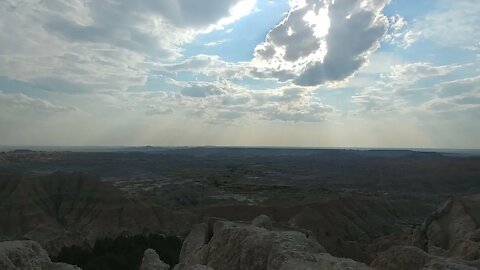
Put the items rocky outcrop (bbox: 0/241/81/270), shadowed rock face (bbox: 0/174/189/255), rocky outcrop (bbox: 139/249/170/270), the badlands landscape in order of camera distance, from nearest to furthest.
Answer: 1. rocky outcrop (bbox: 0/241/81/270)
2. the badlands landscape
3. rocky outcrop (bbox: 139/249/170/270)
4. shadowed rock face (bbox: 0/174/189/255)

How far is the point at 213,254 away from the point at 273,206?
49488 millimetres

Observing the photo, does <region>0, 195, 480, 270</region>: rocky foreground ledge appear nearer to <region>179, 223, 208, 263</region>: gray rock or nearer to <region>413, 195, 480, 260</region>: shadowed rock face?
<region>179, 223, 208, 263</region>: gray rock

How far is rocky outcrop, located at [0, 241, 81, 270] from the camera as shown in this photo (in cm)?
1334

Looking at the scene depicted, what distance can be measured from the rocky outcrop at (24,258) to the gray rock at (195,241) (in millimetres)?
11581

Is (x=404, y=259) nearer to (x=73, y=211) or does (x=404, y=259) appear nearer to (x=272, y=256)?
(x=272, y=256)

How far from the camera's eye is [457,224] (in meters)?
34.9

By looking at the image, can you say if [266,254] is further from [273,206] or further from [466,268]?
[273,206]

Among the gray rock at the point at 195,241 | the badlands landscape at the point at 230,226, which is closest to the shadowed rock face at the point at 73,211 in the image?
the badlands landscape at the point at 230,226

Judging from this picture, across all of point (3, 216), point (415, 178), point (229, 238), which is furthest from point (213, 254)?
point (415, 178)

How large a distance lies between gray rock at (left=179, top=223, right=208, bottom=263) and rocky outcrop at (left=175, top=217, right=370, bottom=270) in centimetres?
667

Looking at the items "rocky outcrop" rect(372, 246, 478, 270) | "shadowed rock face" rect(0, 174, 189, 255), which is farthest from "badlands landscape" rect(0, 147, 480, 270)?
"shadowed rock face" rect(0, 174, 189, 255)

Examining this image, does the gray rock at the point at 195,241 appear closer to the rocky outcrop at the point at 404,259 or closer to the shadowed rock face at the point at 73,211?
the rocky outcrop at the point at 404,259

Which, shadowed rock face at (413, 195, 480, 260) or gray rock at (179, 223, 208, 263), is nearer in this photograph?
gray rock at (179, 223, 208, 263)

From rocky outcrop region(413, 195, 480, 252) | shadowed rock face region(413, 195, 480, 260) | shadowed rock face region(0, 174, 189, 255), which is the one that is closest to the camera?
shadowed rock face region(413, 195, 480, 260)
